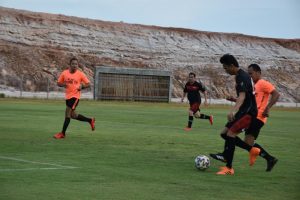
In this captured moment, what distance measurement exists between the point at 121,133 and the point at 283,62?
9363cm

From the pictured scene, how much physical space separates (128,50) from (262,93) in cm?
8772

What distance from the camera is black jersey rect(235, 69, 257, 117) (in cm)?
1322

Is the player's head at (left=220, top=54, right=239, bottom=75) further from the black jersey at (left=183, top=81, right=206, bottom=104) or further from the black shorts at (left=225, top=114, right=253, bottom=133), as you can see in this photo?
the black jersey at (left=183, top=81, right=206, bottom=104)

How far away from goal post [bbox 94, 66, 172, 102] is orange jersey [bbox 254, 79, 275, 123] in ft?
166

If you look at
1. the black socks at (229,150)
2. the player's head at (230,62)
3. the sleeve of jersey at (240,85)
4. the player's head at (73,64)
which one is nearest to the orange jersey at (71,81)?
the player's head at (73,64)

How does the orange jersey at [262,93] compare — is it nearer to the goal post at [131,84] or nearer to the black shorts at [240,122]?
the black shorts at [240,122]

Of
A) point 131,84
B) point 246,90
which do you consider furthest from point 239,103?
point 131,84

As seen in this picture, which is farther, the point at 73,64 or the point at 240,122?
the point at 73,64

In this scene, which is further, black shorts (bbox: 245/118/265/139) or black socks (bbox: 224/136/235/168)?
black shorts (bbox: 245/118/265/139)

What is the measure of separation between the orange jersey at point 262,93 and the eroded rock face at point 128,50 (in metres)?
62.6

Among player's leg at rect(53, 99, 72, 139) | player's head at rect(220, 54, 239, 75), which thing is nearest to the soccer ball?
player's head at rect(220, 54, 239, 75)

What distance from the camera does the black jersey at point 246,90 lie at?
1322 centimetres

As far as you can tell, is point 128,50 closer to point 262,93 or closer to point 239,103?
point 262,93

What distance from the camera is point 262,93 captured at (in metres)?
14.8
